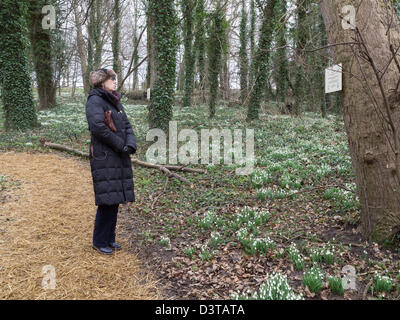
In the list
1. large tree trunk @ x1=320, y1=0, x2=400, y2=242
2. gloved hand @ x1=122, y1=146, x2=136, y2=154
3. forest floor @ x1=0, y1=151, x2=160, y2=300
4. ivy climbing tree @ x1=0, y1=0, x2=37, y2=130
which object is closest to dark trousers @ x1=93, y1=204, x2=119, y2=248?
forest floor @ x1=0, y1=151, x2=160, y2=300

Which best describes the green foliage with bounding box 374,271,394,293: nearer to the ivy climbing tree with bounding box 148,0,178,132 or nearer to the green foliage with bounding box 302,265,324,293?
the green foliage with bounding box 302,265,324,293

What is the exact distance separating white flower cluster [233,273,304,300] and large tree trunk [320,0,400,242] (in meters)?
1.52

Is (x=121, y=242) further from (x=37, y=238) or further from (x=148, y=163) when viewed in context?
(x=148, y=163)

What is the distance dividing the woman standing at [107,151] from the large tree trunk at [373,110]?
297cm

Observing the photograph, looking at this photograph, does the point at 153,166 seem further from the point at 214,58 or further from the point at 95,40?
the point at 95,40

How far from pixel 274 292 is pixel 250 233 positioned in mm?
1615

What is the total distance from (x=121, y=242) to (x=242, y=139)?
297 inches

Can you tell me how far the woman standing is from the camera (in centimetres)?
371

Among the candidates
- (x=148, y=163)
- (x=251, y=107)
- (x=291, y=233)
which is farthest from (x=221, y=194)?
(x=251, y=107)

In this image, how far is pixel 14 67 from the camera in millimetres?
11672

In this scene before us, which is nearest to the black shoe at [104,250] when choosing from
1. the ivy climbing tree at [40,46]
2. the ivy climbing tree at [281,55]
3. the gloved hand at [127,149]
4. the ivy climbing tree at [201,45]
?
the gloved hand at [127,149]

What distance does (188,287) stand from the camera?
11.2ft

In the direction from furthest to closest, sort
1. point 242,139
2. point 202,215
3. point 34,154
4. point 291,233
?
point 242,139 → point 34,154 → point 202,215 → point 291,233

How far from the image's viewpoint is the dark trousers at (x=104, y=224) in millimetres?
3934
